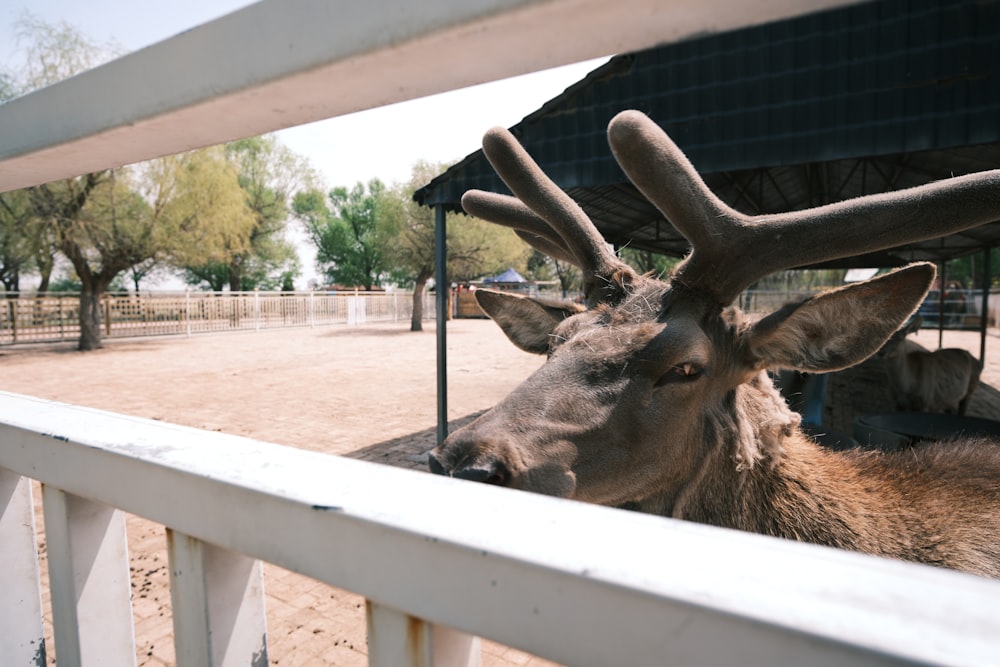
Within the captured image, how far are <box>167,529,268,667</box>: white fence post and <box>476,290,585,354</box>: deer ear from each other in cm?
189

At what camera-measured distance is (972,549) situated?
1856mm

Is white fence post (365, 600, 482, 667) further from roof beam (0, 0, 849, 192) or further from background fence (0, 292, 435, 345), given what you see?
background fence (0, 292, 435, 345)

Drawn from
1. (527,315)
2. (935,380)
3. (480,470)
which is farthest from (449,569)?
(935,380)

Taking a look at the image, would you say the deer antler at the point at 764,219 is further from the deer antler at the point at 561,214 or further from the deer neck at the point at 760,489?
the deer neck at the point at 760,489

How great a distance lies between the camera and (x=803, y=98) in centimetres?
500

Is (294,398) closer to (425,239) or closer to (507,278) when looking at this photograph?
(425,239)

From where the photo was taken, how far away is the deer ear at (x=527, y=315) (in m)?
2.70

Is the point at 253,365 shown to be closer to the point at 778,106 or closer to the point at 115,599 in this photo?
the point at 778,106

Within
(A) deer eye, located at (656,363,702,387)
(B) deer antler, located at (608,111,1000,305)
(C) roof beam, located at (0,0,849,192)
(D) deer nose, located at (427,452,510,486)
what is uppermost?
(C) roof beam, located at (0,0,849,192)

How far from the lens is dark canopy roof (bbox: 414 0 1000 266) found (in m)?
4.39

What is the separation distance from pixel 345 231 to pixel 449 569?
60578mm

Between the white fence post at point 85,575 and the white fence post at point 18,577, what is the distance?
209 millimetres

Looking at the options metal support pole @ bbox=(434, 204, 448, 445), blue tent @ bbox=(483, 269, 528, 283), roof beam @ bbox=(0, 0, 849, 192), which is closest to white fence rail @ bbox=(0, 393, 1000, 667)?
roof beam @ bbox=(0, 0, 849, 192)

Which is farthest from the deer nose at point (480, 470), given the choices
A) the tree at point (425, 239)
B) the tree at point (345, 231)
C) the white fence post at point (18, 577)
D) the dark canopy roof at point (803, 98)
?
the tree at point (345, 231)
